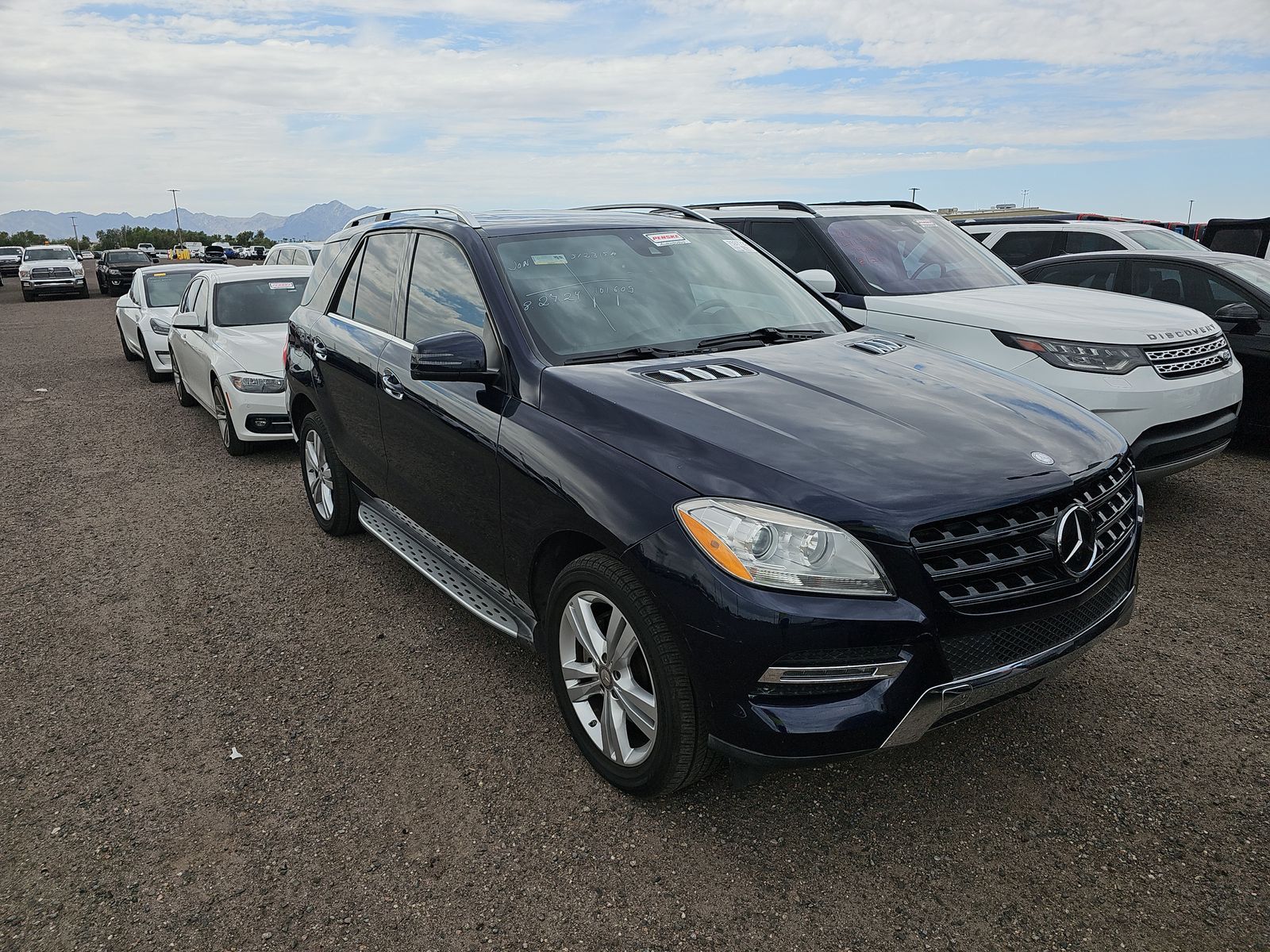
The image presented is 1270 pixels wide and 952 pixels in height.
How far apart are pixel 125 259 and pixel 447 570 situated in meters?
36.2

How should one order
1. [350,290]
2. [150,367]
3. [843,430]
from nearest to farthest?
[843,430]
[350,290]
[150,367]

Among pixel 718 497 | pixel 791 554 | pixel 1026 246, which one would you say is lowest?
pixel 791 554

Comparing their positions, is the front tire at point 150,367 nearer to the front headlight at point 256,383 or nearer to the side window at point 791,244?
the front headlight at point 256,383

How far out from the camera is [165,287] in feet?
41.9

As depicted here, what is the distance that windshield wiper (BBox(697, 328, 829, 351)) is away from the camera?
3.71 meters

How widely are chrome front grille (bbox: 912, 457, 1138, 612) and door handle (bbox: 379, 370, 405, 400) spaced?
254 centimetres

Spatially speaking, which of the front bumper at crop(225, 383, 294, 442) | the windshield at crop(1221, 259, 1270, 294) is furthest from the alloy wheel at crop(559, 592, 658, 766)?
the windshield at crop(1221, 259, 1270, 294)

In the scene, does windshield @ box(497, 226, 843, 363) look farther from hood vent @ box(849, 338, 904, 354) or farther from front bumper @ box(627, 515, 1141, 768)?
front bumper @ box(627, 515, 1141, 768)

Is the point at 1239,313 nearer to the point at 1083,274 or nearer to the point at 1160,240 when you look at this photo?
the point at 1083,274

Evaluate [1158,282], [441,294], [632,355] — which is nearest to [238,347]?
[441,294]

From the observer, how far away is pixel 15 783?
3215 millimetres

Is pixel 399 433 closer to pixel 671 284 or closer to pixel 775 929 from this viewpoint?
pixel 671 284

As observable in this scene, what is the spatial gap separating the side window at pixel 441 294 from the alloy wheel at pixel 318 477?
151 centimetres

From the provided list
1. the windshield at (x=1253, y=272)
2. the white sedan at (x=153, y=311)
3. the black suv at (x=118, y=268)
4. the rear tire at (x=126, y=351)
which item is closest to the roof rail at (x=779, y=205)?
the windshield at (x=1253, y=272)
